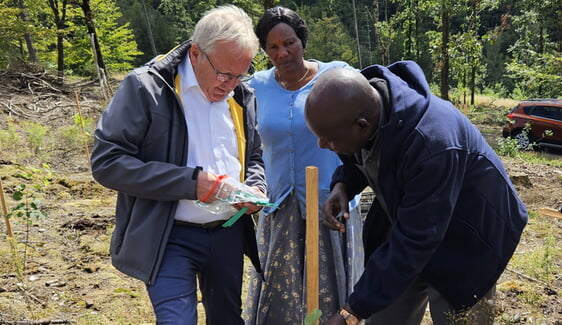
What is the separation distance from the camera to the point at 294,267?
274 centimetres

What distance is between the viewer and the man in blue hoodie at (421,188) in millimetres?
1517

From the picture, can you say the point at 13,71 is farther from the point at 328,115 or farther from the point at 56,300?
the point at 328,115

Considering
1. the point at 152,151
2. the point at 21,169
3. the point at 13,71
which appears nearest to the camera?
the point at 152,151

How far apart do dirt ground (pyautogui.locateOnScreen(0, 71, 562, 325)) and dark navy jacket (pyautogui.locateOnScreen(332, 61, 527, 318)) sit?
16.5 inches

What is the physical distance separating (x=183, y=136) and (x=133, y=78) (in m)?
0.29

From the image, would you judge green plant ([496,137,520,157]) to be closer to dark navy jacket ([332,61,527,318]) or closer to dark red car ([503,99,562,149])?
dark red car ([503,99,562,149])

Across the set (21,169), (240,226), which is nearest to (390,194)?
(240,226)

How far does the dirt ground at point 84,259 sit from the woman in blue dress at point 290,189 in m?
0.85

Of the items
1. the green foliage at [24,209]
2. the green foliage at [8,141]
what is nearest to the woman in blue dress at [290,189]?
the green foliage at [24,209]

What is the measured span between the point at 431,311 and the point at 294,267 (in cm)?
94

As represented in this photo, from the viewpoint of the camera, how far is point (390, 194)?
175 centimetres

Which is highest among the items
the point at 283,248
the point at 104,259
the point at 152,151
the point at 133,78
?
the point at 133,78

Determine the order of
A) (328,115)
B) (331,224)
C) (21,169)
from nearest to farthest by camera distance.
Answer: (328,115)
(331,224)
(21,169)

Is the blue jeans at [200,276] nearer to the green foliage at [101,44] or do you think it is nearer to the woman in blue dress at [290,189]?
the woman in blue dress at [290,189]
